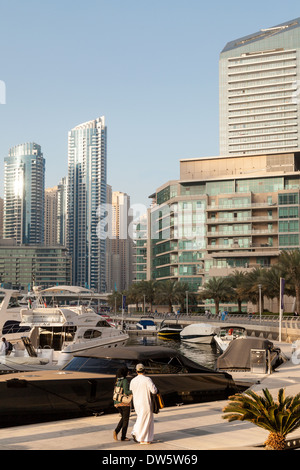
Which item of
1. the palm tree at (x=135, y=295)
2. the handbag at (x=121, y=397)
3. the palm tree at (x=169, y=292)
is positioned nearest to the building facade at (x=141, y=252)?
the palm tree at (x=135, y=295)

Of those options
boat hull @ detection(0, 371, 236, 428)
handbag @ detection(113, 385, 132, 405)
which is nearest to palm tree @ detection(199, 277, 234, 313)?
boat hull @ detection(0, 371, 236, 428)

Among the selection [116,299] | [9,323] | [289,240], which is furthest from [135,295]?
[9,323]

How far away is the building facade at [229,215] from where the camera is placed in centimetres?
11775

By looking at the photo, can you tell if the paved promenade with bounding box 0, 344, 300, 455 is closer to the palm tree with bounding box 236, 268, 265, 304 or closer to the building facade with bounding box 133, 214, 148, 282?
the palm tree with bounding box 236, 268, 265, 304

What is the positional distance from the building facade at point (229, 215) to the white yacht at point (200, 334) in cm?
5148

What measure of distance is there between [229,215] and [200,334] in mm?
61159

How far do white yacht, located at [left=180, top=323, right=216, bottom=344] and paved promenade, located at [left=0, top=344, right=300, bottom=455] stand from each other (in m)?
49.5

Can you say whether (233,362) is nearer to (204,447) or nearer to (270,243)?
(204,447)

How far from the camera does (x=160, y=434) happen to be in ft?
40.8

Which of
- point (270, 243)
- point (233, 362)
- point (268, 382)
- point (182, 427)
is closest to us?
point (182, 427)

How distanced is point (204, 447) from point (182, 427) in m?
2.21

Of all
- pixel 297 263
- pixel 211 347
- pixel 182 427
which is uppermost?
pixel 297 263
